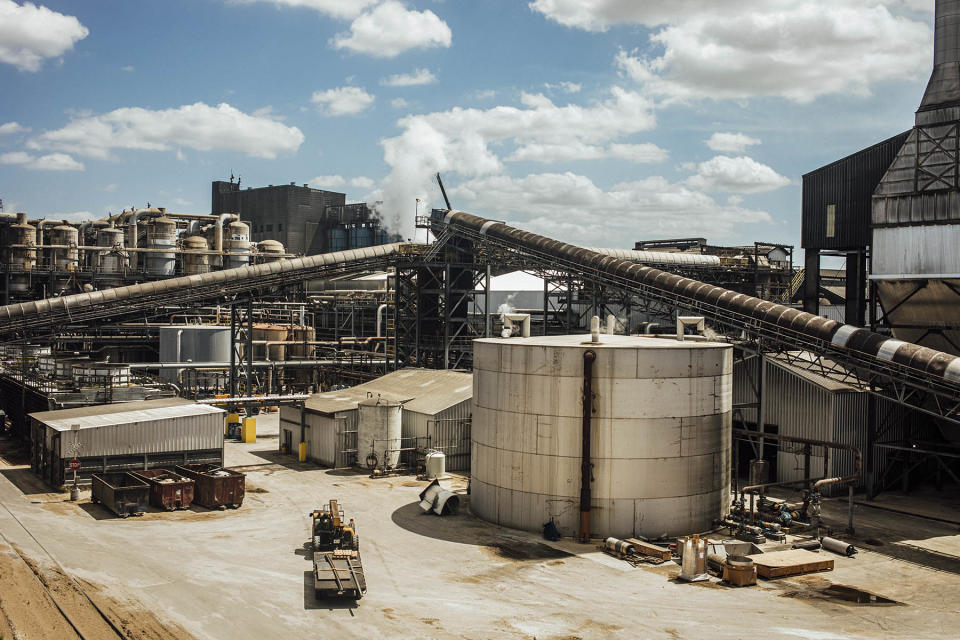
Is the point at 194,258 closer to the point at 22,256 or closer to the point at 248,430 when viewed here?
the point at 22,256

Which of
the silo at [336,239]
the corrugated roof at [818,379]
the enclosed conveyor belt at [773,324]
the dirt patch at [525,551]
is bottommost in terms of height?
the dirt patch at [525,551]

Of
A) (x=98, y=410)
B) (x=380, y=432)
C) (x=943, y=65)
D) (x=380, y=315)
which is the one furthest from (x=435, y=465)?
(x=380, y=315)

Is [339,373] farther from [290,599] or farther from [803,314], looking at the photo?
[290,599]

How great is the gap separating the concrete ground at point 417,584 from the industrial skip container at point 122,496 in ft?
1.69

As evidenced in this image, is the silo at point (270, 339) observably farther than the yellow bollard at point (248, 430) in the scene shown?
Yes

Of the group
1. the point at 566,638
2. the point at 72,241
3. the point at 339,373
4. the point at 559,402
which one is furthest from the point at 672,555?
the point at 72,241

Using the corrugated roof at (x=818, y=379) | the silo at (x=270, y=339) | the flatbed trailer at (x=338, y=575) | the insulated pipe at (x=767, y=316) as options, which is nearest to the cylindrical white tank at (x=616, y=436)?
the insulated pipe at (x=767, y=316)

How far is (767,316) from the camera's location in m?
35.6

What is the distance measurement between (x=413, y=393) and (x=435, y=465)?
23.4ft

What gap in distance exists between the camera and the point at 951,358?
29297mm

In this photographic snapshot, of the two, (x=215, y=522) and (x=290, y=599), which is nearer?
(x=290, y=599)

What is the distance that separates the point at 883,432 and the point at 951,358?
7680 millimetres

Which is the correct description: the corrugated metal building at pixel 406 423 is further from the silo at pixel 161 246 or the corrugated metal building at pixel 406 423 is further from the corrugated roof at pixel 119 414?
the silo at pixel 161 246

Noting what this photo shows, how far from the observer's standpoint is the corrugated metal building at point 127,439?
112 feet
